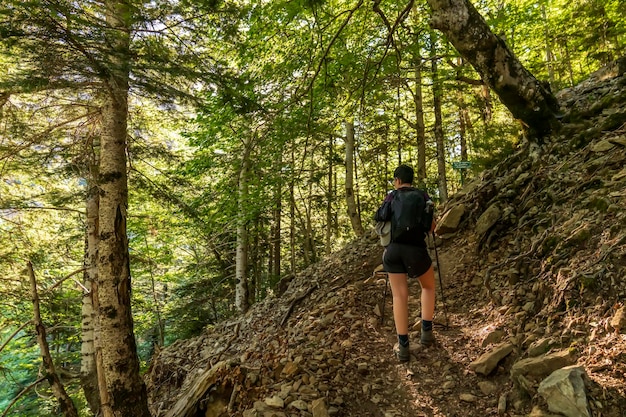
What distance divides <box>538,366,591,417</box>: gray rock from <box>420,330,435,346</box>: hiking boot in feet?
5.09

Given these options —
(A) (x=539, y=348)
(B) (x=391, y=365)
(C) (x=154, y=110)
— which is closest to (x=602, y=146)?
(A) (x=539, y=348)

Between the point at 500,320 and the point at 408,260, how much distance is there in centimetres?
120

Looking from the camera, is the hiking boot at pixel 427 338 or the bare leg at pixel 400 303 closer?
the bare leg at pixel 400 303

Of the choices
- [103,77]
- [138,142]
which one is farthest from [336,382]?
[138,142]

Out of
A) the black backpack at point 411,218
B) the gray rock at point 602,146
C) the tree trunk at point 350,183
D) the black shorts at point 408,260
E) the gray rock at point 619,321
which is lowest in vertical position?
the gray rock at point 619,321

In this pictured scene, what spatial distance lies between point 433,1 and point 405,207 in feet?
10.8

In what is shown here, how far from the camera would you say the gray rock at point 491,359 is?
3248 millimetres

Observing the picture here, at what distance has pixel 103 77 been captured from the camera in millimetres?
3977

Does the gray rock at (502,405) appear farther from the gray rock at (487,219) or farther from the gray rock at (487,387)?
the gray rock at (487,219)

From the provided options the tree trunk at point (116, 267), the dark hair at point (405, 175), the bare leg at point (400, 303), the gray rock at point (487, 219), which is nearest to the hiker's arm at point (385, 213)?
A: the dark hair at point (405, 175)

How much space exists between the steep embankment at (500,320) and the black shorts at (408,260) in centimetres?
96

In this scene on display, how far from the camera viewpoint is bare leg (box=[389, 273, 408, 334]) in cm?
386

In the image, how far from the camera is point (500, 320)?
12.5 ft

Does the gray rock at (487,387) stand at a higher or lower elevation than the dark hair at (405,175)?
lower
